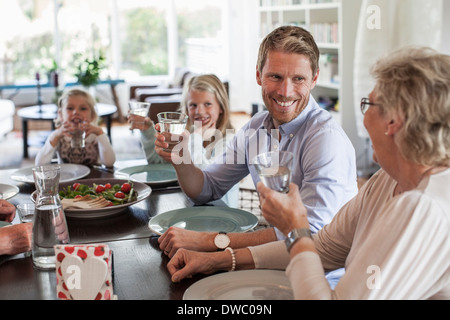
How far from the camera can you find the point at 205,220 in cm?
191

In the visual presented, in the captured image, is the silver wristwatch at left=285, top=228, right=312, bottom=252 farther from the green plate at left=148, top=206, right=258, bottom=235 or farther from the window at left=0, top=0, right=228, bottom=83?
the window at left=0, top=0, right=228, bottom=83

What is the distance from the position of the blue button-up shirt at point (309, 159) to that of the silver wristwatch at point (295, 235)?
1.42ft

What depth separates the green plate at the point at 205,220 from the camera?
182cm

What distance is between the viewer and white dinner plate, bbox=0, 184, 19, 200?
2.14 metres

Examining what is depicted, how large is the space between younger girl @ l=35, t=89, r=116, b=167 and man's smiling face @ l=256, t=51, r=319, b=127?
113 cm

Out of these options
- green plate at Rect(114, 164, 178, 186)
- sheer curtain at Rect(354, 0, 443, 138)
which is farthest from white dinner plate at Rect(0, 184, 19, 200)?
sheer curtain at Rect(354, 0, 443, 138)

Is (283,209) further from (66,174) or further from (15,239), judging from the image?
(66,174)

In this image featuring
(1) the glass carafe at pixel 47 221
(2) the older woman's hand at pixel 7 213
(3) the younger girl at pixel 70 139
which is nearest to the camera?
(1) the glass carafe at pixel 47 221

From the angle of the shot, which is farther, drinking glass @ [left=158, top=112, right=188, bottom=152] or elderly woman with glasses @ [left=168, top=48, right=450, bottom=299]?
drinking glass @ [left=158, top=112, right=188, bottom=152]

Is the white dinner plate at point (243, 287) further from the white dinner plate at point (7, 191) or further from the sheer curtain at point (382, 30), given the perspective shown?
the sheer curtain at point (382, 30)

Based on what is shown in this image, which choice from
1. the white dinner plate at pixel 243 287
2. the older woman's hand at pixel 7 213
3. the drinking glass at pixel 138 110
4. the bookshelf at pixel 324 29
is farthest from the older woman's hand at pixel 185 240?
the bookshelf at pixel 324 29

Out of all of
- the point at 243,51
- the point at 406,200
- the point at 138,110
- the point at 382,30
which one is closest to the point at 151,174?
the point at 138,110
